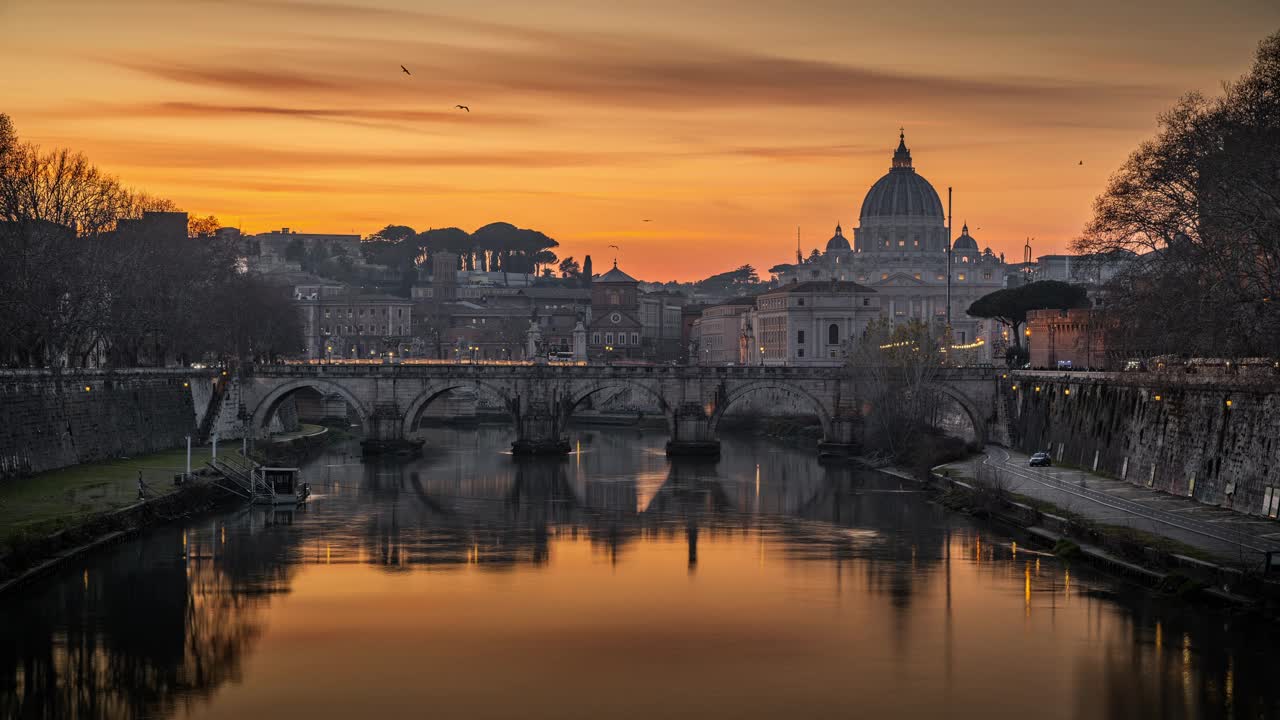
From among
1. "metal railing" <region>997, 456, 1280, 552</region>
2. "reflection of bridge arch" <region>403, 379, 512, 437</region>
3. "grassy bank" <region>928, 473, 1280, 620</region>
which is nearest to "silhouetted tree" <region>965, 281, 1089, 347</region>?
"reflection of bridge arch" <region>403, 379, 512, 437</region>

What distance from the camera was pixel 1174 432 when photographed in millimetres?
52062

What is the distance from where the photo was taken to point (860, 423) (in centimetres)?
8219

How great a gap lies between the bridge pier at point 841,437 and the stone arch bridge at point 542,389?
0.10m

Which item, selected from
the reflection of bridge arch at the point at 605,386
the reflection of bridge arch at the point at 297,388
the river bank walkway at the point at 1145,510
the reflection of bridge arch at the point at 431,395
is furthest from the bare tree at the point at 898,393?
the reflection of bridge arch at the point at 297,388

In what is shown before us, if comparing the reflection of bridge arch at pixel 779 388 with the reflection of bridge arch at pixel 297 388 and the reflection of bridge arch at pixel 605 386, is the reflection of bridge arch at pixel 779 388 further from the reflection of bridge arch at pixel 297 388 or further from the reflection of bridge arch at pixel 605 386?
the reflection of bridge arch at pixel 297 388

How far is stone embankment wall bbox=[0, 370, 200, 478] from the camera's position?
5347 centimetres

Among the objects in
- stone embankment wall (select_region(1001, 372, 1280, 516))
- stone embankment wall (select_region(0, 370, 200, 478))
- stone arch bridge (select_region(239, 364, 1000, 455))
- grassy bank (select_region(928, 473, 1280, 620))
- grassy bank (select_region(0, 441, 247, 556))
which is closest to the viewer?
grassy bank (select_region(928, 473, 1280, 620))

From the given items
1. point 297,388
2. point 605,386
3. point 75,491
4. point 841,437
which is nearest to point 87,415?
point 75,491

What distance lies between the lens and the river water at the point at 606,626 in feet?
100

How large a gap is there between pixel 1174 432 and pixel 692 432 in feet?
113

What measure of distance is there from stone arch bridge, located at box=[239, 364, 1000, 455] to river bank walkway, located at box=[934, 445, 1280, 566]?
1833 cm

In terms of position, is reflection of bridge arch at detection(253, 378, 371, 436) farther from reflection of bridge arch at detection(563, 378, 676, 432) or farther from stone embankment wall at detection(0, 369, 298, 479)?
reflection of bridge arch at detection(563, 378, 676, 432)

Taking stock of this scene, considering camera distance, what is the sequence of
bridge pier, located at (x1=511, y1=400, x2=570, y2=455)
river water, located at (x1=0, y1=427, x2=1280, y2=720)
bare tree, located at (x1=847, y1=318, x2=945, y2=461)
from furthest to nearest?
1. bridge pier, located at (x1=511, y1=400, x2=570, y2=455)
2. bare tree, located at (x1=847, y1=318, x2=945, y2=461)
3. river water, located at (x1=0, y1=427, x2=1280, y2=720)

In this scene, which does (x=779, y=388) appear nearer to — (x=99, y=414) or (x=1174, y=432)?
(x=1174, y=432)
